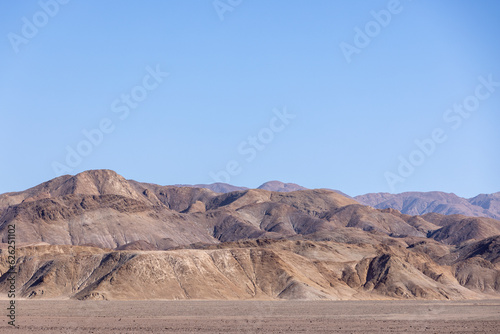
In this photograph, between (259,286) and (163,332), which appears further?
(259,286)

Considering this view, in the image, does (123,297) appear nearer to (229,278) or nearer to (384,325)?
(229,278)

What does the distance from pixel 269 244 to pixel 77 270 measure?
4944 centimetres

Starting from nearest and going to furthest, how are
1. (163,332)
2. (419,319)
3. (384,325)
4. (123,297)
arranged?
1. (163,332)
2. (384,325)
3. (419,319)
4. (123,297)

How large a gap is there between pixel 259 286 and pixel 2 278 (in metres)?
46.6

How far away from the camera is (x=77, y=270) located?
121062 mm

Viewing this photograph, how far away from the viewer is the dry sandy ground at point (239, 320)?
58.7 m

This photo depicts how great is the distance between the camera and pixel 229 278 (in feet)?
393

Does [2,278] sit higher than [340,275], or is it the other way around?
[2,278]

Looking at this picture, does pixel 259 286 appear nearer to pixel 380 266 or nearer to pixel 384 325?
pixel 380 266

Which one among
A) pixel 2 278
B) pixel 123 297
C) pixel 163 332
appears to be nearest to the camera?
pixel 163 332

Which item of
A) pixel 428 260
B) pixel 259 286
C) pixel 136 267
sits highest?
pixel 136 267

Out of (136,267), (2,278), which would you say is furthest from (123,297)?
(2,278)

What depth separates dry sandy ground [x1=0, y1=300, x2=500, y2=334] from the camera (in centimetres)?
5869

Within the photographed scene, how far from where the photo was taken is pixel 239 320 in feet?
222
